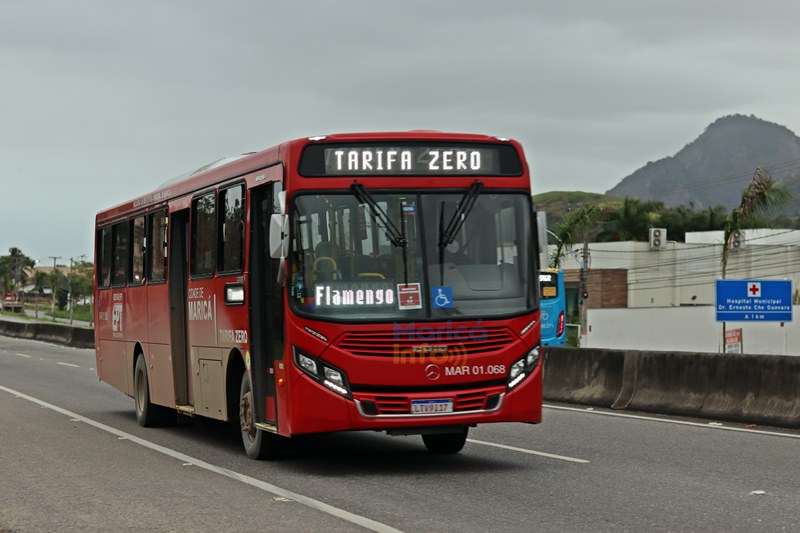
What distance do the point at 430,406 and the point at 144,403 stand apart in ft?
23.2

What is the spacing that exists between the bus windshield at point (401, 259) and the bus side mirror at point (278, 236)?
15 centimetres

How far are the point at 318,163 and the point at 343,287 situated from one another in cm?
116

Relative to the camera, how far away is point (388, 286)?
11633 mm

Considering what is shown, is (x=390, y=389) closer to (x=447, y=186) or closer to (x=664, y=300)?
(x=447, y=186)


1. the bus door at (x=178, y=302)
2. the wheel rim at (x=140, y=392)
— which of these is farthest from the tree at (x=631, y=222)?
the bus door at (x=178, y=302)

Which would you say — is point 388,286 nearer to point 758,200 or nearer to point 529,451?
point 529,451

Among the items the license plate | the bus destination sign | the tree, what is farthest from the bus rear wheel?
→ the tree

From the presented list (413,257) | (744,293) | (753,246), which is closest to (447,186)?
(413,257)

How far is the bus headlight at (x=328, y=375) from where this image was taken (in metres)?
11.5

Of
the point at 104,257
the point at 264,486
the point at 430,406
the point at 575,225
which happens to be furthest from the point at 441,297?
the point at 575,225

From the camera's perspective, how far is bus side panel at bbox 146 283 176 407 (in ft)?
52.9

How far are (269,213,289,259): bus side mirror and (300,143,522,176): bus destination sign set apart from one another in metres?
0.55

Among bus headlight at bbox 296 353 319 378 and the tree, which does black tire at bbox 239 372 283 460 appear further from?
the tree

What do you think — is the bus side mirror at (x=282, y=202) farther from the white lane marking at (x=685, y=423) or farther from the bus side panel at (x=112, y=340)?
the bus side panel at (x=112, y=340)
